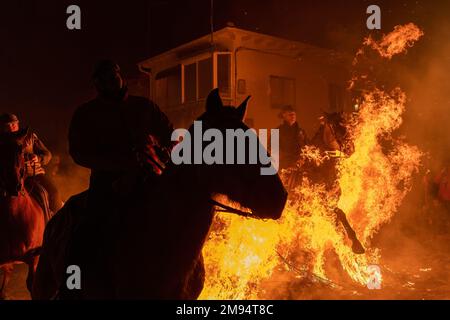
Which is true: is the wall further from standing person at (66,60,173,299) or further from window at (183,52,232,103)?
standing person at (66,60,173,299)

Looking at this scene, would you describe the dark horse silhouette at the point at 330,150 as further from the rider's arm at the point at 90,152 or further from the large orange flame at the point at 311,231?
the rider's arm at the point at 90,152

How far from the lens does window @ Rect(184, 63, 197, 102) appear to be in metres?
19.5

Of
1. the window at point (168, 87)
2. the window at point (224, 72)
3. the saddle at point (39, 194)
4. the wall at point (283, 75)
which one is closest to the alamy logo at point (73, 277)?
the saddle at point (39, 194)

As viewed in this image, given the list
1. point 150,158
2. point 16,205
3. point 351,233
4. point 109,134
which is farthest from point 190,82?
point 150,158

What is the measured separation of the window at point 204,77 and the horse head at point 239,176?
15.2 metres

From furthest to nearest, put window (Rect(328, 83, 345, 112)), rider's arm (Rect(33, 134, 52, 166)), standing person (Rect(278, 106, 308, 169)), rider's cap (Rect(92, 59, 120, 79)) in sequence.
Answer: window (Rect(328, 83, 345, 112)) → standing person (Rect(278, 106, 308, 169)) → rider's arm (Rect(33, 134, 52, 166)) → rider's cap (Rect(92, 59, 120, 79))

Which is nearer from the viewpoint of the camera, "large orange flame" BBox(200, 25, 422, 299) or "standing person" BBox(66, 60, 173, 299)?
"standing person" BBox(66, 60, 173, 299)

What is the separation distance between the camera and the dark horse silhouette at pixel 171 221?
2.96 meters

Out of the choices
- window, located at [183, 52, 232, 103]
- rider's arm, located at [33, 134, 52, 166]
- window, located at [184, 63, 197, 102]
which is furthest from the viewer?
window, located at [184, 63, 197, 102]

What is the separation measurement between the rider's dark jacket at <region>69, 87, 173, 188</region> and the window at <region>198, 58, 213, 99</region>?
14490 millimetres

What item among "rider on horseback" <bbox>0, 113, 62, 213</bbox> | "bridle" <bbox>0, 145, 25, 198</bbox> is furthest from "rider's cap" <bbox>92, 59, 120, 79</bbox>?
"rider on horseback" <bbox>0, 113, 62, 213</bbox>
